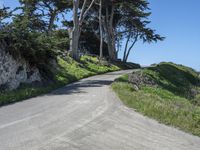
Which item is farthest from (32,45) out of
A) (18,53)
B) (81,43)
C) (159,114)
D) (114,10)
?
(81,43)

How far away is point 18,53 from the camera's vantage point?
2030cm

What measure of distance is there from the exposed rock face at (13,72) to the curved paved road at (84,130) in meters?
4.98

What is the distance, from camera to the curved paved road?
→ 8930 millimetres

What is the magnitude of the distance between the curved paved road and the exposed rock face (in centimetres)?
498

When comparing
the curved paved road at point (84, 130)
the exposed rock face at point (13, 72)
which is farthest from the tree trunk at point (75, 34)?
the curved paved road at point (84, 130)

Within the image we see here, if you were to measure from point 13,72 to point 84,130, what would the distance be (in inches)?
418

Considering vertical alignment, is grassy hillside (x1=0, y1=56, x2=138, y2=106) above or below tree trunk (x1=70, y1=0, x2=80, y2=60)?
below

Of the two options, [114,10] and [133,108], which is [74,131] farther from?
[114,10]

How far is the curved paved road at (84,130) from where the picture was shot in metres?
8.93

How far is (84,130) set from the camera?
10086 millimetres

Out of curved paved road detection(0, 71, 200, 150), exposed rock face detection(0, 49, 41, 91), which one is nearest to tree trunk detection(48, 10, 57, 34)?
exposed rock face detection(0, 49, 41, 91)

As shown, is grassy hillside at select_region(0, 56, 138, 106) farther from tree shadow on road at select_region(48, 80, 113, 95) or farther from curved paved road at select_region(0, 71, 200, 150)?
curved paved road at select_region(0, 71, 200, 150)

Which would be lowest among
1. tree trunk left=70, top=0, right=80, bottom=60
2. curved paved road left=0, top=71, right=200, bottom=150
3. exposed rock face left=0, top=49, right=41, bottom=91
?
curved paved road left=0, top=71, right=200, bottom=150

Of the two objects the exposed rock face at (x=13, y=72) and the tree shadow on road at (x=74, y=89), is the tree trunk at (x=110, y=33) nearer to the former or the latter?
the tree shadow on road at (x=74, y=89)
